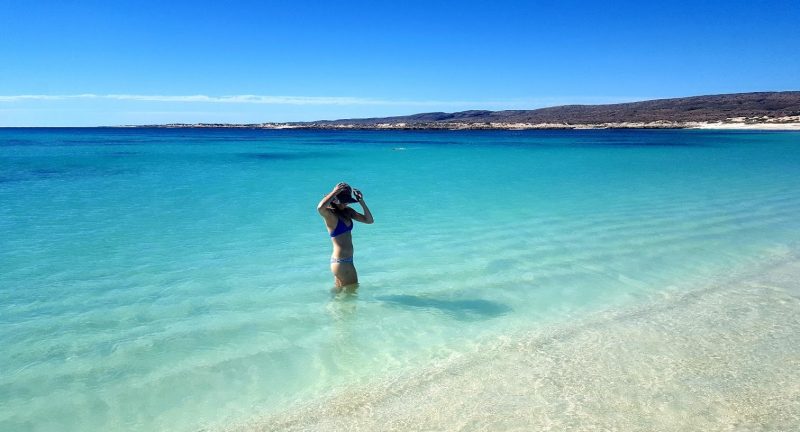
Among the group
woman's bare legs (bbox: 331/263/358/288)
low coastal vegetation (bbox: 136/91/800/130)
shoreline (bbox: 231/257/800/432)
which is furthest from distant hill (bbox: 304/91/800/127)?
woman's bare legs (bbox: 331/263/358/288)

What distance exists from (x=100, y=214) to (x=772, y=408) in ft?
44.5

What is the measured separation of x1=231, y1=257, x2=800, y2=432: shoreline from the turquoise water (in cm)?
30

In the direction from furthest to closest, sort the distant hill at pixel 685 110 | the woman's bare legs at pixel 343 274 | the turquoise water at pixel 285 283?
the distant hill at pixel 685 110 < the woman's bare legs at pixel 343 274 < the turquoise water at pixel 285 283

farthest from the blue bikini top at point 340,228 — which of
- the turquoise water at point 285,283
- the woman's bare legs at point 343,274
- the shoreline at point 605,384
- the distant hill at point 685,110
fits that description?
the distant hill at point 685,110

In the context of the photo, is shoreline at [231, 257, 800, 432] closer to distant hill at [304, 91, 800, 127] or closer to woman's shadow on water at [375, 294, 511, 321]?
woman's shadow on water at [375, 294, 511, 321]

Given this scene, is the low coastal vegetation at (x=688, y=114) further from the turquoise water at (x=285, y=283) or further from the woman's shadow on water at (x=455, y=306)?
the woman's shadow on water at (x=455, y=306)

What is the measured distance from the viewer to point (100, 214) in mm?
13281

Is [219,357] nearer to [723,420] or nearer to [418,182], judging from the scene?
[723,420]

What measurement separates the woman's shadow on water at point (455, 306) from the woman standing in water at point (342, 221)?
526mm

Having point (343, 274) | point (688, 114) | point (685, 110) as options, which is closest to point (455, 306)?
point (343, 274)

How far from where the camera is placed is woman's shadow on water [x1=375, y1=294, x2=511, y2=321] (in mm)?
6266

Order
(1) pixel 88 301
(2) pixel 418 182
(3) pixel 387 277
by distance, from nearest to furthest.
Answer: (1) pixel 88 301 → (3) pixel 387 277 → (2) pixel 418 182

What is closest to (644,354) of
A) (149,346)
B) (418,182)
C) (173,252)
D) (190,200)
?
(149,346)

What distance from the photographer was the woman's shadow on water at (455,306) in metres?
6.27
